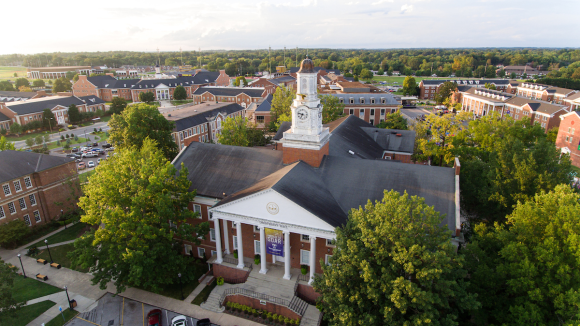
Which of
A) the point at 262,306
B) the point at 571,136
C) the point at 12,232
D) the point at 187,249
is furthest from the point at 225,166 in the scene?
the point at 571,136

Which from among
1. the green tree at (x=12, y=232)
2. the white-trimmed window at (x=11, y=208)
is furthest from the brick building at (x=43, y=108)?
the green tree at (x=12, y=232)

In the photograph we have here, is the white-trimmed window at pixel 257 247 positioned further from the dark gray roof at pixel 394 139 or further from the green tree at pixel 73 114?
the green tree at pixel 73 114

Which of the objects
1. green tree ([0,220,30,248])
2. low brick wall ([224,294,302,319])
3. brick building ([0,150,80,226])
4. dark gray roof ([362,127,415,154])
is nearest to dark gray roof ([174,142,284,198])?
low brick wall ([224,294,302,319])

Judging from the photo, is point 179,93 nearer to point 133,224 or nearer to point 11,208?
point 11,208

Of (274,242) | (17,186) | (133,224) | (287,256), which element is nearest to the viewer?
(133,224)

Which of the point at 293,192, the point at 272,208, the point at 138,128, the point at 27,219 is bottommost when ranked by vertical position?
the point at 27,219

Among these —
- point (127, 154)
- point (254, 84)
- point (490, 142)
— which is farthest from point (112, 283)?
point (254, 84)
